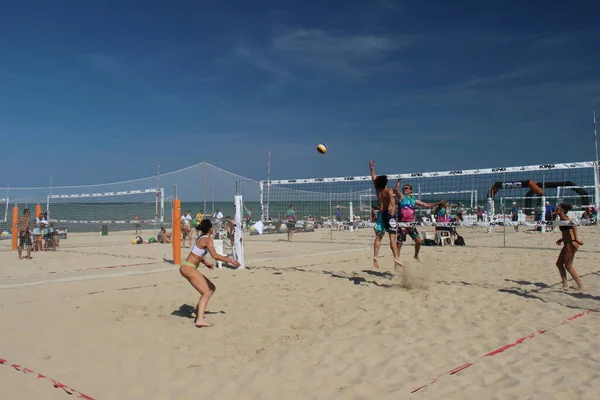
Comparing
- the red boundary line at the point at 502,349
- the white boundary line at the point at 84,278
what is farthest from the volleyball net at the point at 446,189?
the white boundary line at the point at 84,278

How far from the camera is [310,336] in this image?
188 inches

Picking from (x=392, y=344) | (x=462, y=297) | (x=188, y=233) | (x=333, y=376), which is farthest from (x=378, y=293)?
(x=188, y=233)

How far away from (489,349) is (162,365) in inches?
108

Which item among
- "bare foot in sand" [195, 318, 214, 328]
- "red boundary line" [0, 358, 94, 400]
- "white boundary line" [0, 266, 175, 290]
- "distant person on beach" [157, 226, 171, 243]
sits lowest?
"red boundary line" [0, 358, 94, 400]

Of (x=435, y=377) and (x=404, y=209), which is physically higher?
(x=404, y=209)

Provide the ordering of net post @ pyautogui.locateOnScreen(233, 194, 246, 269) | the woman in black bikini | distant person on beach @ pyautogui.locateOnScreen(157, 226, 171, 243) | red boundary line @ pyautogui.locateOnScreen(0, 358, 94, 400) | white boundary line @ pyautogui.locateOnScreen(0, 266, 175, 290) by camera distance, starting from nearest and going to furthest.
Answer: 1. red boundary line @ pyautogui.locateOnScreen(0, 358, 94, 400)
2. the woman in black bikini
3. white boundary line @ pyautogui.locateOnScreen(0, 266, 175, 290)
4. net post @ pyautogui.locateOnScreen(233, 194, 246, 269)
5. distant person on beach @ pyautogui.locateOnScreen(157, 226, 171, 243)

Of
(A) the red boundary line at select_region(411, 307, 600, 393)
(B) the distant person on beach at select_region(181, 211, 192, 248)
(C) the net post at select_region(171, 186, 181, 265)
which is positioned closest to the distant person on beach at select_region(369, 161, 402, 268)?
(A) the red boundary line at select_region(411, 307, 600, 393)

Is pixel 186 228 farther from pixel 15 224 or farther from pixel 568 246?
pixel 568 246

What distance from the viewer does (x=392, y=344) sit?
14.4 feet

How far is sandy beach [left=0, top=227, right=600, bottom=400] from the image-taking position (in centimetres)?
350

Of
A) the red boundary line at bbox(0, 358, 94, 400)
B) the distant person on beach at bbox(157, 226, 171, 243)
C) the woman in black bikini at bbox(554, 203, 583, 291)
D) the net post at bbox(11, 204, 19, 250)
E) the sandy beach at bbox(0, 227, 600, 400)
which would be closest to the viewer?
the red boundary line at bbox(0, 358, 94, 400)

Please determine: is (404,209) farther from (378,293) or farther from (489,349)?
(489,349)

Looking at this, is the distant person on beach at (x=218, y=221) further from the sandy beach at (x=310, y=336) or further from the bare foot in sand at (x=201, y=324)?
the bare foot in sand at (x=201, y=324)

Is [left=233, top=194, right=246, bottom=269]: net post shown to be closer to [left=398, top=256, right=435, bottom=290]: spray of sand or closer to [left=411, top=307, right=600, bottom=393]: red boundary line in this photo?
[left=398, top=256, right=435, bottom=290]: spray of sand
